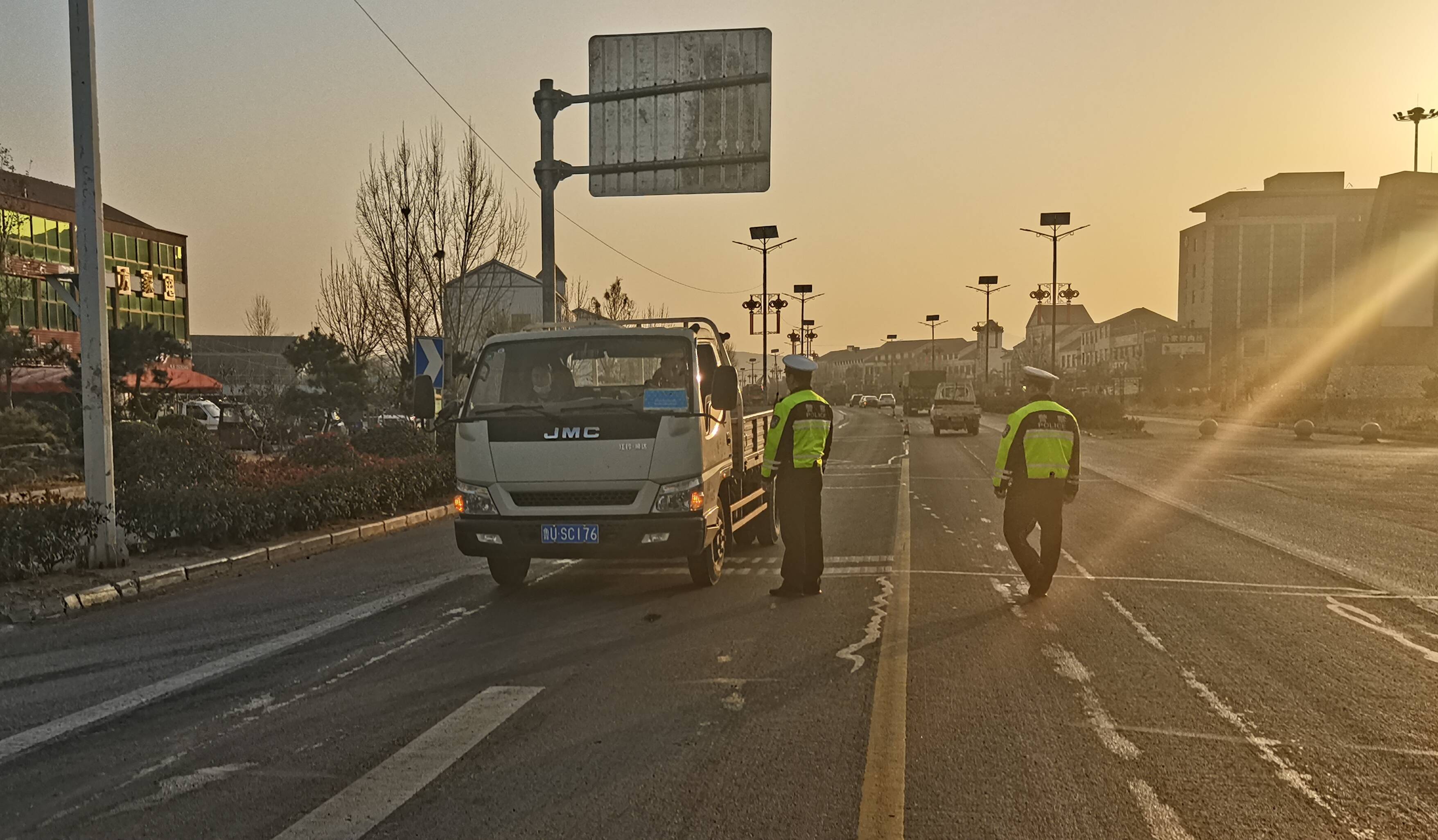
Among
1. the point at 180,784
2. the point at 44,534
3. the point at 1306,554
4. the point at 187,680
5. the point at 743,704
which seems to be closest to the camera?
the point at 180,784

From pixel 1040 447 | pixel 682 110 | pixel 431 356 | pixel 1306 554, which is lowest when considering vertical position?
pixel 1306 554

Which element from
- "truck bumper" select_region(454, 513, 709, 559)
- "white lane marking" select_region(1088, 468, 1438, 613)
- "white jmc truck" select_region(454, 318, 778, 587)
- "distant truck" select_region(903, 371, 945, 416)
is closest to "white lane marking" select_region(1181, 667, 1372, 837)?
"white lane marking" select_region(1088, 468, 1438, 613)

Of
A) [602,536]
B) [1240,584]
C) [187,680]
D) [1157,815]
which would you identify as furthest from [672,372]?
[1157,815]

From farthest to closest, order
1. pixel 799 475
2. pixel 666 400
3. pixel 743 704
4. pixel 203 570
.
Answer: pixel 203 570 → pixel 799 475 → pixel 666 400 → pixel 743 704

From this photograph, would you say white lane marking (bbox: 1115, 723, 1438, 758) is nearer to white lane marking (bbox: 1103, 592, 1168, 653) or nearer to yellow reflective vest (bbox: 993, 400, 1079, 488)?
white lane marking (bbox: 1103, 592, 1168, 653)

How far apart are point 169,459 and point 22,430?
11.6 meters

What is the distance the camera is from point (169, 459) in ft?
40.4

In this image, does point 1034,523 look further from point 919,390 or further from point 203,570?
point 919,390

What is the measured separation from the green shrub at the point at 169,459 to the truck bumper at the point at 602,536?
4.90 meters

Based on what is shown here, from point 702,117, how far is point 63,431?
1584 cm

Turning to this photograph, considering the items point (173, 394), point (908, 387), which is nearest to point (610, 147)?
point (173, 394)

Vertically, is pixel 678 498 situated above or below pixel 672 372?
below

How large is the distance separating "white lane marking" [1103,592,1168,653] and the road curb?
26.1 ft

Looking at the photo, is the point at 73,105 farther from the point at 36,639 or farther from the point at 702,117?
the point at 702,117
